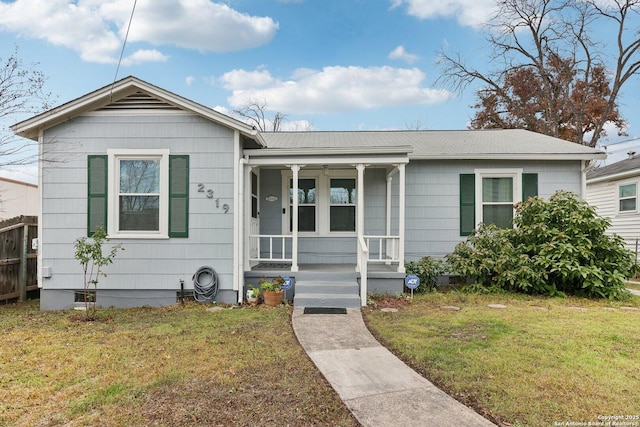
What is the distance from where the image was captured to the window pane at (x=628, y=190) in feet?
37.1

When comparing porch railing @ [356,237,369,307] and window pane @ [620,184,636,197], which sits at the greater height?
window pane @ [620,184,636,197]

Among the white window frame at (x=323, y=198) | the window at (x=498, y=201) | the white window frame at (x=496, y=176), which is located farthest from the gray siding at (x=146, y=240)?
the window at (x=498, y=201)

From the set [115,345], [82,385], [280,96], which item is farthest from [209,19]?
[280,96]

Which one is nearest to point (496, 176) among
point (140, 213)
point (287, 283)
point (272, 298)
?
point (287, 283)

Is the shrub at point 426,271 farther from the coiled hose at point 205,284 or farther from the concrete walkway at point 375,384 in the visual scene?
the coiled hose at point 205,284

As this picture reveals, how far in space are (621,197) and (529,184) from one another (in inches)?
259

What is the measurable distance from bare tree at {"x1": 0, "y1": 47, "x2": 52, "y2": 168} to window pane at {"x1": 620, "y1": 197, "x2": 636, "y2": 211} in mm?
15336

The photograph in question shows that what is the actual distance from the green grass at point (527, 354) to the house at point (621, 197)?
278 inches

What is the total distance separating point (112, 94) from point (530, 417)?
700 cm

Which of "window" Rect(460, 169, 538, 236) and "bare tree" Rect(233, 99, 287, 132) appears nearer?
"window" Rect(460, 169, 538, 236)

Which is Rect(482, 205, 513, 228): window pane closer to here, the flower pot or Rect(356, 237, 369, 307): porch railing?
Rect(356, 237, 369, 307): porch railing

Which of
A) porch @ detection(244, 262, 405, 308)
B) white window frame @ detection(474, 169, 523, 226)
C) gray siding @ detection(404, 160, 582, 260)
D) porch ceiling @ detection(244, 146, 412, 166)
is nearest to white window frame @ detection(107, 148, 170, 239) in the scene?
porch ceiling @ detection(244, 146, 412, 166)

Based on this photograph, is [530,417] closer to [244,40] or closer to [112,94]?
[112,94]

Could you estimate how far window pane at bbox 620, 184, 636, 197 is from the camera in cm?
1131
